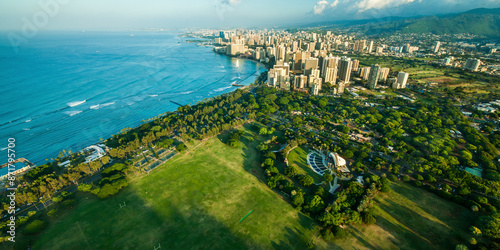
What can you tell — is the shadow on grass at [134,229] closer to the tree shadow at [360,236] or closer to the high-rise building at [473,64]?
the tree shadow at [360,236]

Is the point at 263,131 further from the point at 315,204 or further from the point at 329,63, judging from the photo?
the point at 329,63

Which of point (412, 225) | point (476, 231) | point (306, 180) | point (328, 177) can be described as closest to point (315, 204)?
point (306, 180)

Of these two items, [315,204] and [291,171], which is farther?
[291,171]

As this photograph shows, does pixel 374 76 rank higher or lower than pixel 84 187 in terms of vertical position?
higher

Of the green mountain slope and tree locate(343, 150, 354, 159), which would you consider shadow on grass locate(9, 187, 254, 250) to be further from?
the green mountain slope

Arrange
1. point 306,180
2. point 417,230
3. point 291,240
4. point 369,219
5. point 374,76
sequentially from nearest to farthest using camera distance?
point 291,240
point 417,230
point 369,219
point 306,180
point 374,76

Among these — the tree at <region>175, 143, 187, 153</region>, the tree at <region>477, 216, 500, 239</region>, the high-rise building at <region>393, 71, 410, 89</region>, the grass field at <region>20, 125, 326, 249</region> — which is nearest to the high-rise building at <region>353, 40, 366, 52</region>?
the high-rise building at <region>393, 71, 410, 89</region>
